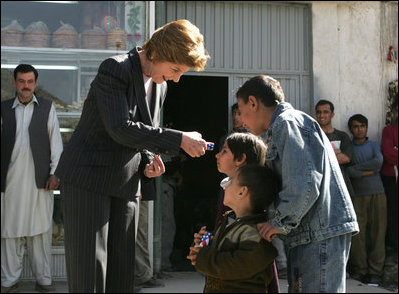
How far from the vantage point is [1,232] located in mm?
5578

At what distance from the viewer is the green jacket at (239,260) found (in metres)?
2.62

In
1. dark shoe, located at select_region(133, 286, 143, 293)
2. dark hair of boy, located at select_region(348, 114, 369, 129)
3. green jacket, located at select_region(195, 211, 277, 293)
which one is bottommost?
dark shoe, located at select_region(133, 286, 143, 293)

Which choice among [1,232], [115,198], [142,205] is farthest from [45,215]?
[115,198]

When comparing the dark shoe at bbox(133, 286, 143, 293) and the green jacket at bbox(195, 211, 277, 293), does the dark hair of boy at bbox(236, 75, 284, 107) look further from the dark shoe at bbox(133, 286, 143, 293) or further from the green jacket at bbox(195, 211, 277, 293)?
the dark shoe at bbox(133, 286, 143, 293)

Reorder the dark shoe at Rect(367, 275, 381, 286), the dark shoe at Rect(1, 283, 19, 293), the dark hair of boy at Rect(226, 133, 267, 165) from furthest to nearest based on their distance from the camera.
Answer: the dark shoe at Rect(367, 275, 381, 286), the dark shoe at Rect(1, 283, 19, 293), the dark hair of boy at Rect(226, 133, 267, 165)

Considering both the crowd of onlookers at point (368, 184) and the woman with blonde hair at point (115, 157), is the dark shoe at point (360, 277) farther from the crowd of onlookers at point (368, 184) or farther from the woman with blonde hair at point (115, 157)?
the woman with blonde hair at point (115, 157)

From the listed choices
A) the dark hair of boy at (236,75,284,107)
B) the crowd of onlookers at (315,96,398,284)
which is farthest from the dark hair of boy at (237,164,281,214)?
the crowd of onlookers at (315,96,398,284)

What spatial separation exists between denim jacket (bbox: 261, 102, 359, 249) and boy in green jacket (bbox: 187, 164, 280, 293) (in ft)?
0.37

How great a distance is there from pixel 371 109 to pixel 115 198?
14.9 feet

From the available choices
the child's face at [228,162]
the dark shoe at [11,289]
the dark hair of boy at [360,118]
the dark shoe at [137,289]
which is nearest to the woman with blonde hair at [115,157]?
the child's face at [228,162]

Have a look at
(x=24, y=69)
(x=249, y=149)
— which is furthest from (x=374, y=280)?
(x=24, y=69)

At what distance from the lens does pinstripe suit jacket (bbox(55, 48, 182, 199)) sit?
2807mm

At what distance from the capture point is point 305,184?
2561 mm

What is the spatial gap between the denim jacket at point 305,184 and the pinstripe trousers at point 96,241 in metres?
0.81
